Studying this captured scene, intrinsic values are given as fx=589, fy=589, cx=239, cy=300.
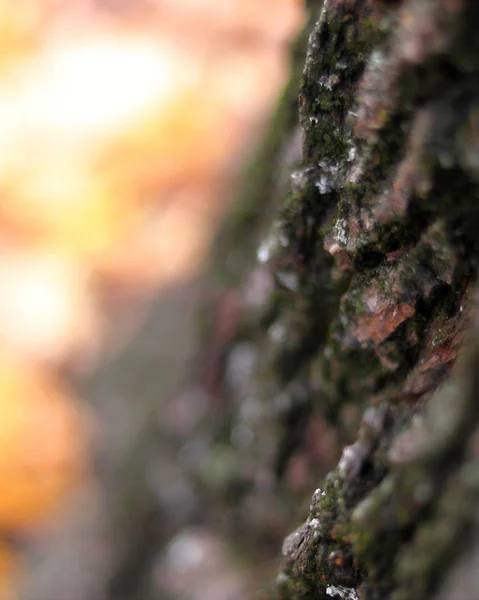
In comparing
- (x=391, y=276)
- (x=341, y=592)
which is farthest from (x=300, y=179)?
(x=341, y=592)

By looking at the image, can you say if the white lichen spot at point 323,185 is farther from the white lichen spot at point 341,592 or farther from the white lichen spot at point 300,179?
the white lichen spot at point 341,592

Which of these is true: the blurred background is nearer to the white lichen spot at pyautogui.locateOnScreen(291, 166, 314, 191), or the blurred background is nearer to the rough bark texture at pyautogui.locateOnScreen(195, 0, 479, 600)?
the rough bark texture at pyautogui.locateOnScreen(195, 0, 479, 600)

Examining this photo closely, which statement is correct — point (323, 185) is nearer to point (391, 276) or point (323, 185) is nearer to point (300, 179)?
point (300, 179)

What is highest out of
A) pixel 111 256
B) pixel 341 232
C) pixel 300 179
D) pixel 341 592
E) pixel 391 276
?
pixel 111 256

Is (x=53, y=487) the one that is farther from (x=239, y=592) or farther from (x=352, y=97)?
(x=352, y=97)

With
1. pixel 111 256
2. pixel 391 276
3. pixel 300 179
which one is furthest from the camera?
pixel 111 256

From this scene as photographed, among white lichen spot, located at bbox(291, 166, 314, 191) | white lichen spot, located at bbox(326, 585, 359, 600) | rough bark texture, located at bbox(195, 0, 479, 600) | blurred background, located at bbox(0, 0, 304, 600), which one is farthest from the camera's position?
blurred background, located at bbox(0, 0, 304, 600)

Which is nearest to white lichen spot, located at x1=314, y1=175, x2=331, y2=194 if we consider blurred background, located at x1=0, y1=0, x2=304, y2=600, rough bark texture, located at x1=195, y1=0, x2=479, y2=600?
rough bark texture, located at x1=195, y1=0, x2=479, y2=600
